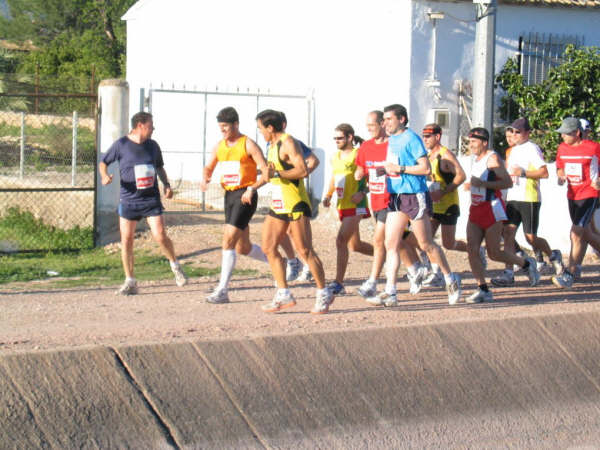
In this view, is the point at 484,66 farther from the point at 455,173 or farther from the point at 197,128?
the point at 197,128

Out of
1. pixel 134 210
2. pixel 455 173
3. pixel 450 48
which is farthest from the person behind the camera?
pixel 450 48

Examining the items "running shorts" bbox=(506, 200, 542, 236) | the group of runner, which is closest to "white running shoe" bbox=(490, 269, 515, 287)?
the group of runner

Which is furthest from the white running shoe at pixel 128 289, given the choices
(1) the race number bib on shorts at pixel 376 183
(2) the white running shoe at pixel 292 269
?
(1) the race number bib on shorts at pixel 376 183


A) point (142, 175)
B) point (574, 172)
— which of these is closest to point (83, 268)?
point (142, 175)

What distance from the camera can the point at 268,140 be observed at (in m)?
8.17

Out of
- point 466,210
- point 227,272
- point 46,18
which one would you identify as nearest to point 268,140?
point 227,272

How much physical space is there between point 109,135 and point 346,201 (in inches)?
175

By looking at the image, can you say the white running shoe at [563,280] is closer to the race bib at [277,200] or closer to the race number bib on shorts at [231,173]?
the race bib at [277,200]

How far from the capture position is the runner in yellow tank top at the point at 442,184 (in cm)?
923

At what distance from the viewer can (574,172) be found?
1023cm

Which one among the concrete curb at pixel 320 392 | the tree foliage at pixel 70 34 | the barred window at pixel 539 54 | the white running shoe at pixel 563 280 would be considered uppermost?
the tree foliage at pixel 70 34

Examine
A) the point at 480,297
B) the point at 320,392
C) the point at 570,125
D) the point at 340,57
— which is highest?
the point at 340,57

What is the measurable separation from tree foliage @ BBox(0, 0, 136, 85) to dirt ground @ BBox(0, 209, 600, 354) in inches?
1128

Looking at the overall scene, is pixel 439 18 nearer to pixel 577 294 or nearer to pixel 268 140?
pixel 577 294
